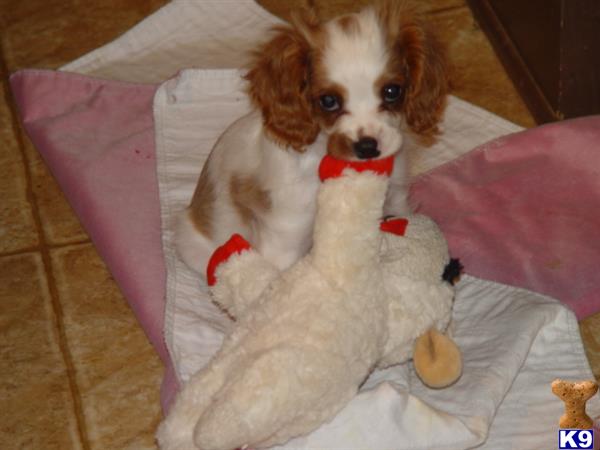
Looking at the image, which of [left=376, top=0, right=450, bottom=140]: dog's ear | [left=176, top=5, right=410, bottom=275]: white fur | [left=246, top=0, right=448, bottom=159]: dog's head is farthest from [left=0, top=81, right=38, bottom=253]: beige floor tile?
[left=376, top=0, right=450, bottom=140]: dog's ear

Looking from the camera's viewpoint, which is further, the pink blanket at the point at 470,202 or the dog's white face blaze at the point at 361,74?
the pink blanket at the point at 470,202

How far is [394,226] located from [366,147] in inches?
9.2

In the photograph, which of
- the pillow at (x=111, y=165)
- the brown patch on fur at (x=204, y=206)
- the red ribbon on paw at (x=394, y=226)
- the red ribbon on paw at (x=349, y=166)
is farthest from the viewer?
the pillow at (x=111, y=165)

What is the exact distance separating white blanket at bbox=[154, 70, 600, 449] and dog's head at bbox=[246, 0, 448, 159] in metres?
0.60

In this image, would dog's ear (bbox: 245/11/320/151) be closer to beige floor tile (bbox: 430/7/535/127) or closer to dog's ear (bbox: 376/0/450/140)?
dog's ear (bbox: 376/0/450/140)

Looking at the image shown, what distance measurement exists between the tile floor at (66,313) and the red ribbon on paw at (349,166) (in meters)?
1.01

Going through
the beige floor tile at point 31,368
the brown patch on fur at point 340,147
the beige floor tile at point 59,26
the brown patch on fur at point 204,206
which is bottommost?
the beige floor tile at point 31,368

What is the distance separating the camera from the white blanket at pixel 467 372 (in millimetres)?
2604

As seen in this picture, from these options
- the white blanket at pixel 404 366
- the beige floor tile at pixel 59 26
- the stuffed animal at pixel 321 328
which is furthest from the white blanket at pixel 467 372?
the beige floor tile at pixel 59 26

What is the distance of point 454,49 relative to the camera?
4.29 meters

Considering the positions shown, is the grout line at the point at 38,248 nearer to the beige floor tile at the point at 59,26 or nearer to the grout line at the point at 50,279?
the grout line at the point at 50,279

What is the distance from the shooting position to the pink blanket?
324 cm

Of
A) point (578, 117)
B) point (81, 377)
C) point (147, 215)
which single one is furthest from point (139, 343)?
point (578, 117)

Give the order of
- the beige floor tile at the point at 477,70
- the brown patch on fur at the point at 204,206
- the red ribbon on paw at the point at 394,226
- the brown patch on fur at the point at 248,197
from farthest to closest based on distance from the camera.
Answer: the beige floor tile at the point at 477,70
the brown patch on fur at the point at 204,206
the brown patch on fur at the point at 248,197
the red ribbon on paw at the point at 394,226
